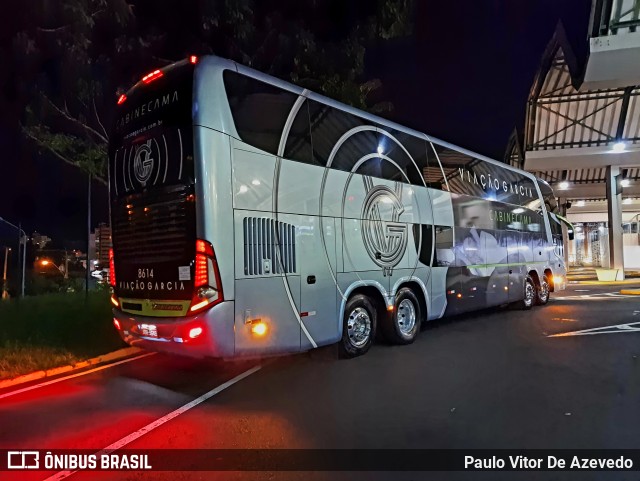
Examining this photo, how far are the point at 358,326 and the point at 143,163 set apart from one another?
12.8 ft

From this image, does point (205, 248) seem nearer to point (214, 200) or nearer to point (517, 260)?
point (214, 200)

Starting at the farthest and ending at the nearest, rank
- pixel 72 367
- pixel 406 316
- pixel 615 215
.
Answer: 1. pixel 615 215
2. pixel 406 316
3. pixel 72 367

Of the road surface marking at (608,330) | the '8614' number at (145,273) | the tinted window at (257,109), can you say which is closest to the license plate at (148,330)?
the '8614' number at (145,273)

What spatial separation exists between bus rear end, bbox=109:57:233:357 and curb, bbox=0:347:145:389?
47.9 inches

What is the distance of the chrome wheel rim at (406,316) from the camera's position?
833 centimetres

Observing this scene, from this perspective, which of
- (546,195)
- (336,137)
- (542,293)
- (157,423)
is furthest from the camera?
(546,195)

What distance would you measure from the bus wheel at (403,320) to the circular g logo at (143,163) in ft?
14.4

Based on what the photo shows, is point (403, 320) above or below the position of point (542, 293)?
above

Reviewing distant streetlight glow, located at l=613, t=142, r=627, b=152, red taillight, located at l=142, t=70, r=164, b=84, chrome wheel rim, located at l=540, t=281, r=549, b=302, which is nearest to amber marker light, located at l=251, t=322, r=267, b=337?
red taillight, located at l=142, t=70, r=164, b=84

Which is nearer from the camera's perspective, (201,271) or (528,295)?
(201,271)

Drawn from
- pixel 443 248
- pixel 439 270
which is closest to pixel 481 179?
pixel 443 248

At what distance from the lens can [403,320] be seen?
8438mm

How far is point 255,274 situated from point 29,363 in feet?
12.4

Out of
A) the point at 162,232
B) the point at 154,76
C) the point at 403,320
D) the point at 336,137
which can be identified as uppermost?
the point at 154,76
